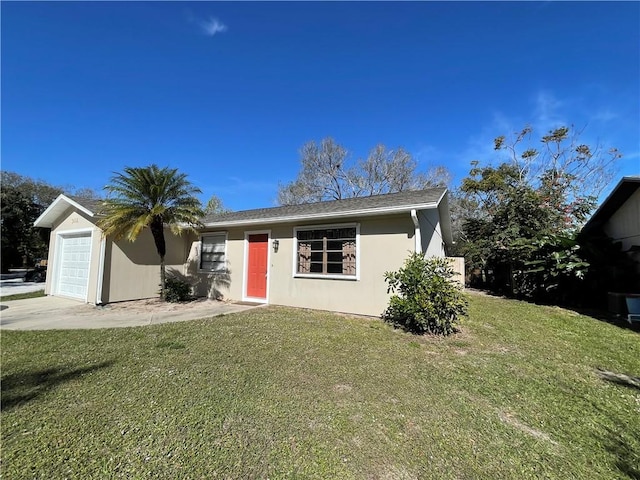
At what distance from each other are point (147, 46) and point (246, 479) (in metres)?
11.3

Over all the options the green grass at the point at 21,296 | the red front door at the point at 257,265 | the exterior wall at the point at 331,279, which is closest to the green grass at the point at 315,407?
the exterior wall at the point at 331,279

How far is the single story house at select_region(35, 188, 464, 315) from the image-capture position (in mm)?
7492

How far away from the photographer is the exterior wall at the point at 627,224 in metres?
8.99

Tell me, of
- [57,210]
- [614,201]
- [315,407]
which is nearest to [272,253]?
[315,407]

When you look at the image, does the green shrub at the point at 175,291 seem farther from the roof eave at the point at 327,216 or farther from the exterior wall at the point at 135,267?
the roof eave at the point at 327,216

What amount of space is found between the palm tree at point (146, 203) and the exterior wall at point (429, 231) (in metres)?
7.22

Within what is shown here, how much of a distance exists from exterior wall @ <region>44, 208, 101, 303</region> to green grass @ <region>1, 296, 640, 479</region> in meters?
3.93

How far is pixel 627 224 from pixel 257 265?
1238 centimetres

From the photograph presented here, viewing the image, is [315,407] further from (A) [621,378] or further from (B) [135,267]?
(B) [135,267]

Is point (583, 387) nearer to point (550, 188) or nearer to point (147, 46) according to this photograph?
point (147, 46)

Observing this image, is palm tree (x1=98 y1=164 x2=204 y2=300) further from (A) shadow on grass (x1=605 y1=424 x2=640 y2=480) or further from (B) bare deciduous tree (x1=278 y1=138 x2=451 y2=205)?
(B) bare deciduous tree (x1=278 y1=138 x2=451 y2=205)

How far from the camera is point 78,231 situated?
1038 centimetres

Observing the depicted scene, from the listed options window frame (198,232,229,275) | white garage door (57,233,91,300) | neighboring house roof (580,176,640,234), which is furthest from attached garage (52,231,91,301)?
neighboring house roof (580,176,640,234)

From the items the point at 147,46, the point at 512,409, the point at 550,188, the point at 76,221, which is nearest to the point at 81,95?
the point at 147,46
